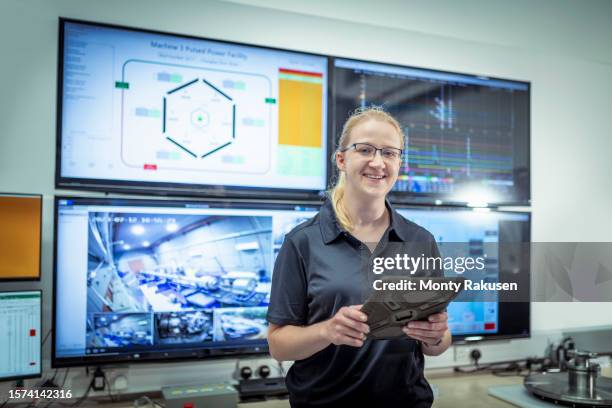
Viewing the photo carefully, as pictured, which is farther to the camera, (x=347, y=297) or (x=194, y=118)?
(x=194, y=118)

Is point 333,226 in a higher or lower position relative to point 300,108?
lower

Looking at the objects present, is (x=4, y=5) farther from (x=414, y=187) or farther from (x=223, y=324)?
(x=414, y=187)

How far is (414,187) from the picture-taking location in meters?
2.68

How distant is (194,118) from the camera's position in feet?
7.62

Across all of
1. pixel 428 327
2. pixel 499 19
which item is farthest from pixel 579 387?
pixel 499 19

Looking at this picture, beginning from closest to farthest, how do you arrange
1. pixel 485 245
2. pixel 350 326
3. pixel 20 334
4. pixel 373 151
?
1. pixel 350 326
2. pixel 373 151
3. pixel 20 334
4. pixel 485 245

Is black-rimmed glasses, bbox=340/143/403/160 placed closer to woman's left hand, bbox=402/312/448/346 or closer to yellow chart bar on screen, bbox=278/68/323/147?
woman's left hand, bbox=402/312/448/346

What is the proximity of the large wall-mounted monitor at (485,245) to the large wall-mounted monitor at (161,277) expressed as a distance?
30.8 inches

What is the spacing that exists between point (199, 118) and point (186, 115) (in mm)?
58

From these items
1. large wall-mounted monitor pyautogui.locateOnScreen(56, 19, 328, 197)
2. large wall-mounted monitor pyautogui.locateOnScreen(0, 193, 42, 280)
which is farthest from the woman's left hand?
large wall-mounted monitor pyautogui.locateOnScreen(0, 193, 42, 280)

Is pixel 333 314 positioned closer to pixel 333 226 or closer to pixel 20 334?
pixel 333 226

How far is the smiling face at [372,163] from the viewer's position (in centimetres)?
159

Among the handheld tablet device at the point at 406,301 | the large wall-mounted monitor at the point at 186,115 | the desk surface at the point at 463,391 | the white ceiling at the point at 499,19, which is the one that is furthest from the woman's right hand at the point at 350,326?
the white ceiling at the point at 499,19

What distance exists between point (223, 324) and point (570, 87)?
97.5 inches
